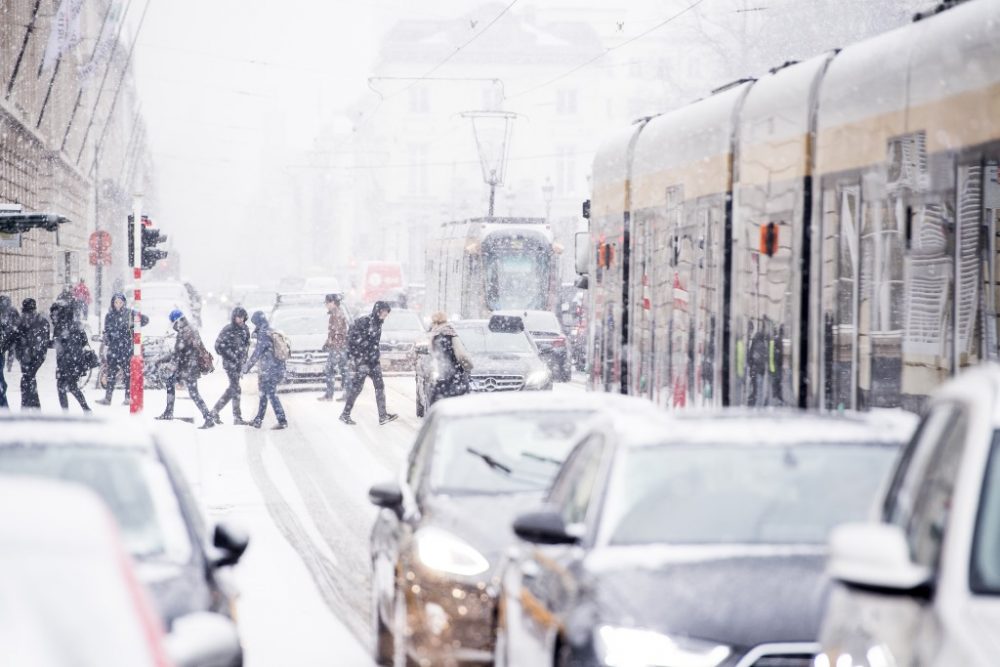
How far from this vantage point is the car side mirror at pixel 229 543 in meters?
6.82

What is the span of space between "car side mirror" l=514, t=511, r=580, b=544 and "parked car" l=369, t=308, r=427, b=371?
3363 centimetres

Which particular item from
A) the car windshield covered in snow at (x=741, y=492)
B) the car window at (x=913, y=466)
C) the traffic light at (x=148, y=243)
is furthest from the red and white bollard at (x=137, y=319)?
the car window at (x=913, y=466)

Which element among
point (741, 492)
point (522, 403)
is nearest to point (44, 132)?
point (522, 403)

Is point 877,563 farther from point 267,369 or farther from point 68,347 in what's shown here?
point 68,347

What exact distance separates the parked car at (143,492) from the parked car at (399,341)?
32.8 meters

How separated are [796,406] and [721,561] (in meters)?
7.52

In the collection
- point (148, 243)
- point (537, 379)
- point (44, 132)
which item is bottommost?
point (537, 379)

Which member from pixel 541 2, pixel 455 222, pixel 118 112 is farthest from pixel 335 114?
pixel 455 222

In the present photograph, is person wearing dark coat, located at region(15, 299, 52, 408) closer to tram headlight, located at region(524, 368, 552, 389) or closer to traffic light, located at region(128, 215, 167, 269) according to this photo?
traffic light, located at region(128, 215, 167, 269)

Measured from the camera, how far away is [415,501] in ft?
30.8

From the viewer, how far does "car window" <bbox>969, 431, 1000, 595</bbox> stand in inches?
167

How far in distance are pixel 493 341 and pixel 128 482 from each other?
69.3 ft

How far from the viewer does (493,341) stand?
91.8 feet

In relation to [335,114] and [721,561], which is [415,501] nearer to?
[721,561]
